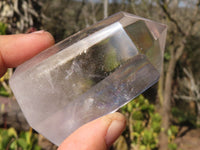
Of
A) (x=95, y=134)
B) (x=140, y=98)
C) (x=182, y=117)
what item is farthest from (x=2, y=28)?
(x=182, y=117)

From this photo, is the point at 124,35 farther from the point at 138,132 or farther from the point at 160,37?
the point at 138,132

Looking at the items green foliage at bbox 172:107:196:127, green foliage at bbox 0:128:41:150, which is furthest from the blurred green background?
green foliage at bbox 172:107:196:127

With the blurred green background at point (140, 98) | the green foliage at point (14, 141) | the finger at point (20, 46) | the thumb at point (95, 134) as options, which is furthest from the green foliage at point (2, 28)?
the thumb at point (95, 134)

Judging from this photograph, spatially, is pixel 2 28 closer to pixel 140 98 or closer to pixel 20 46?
pixel 20 46

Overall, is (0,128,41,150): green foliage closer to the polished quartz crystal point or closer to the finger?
the finger

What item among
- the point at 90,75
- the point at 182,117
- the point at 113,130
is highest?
the point at 90,75

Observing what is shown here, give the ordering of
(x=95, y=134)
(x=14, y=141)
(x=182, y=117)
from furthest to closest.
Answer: (x=182, y=117)
(x=14, y=141)
(x=95, y=134)

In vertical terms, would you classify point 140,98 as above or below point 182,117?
above
